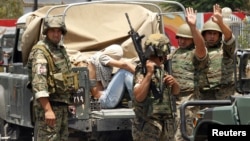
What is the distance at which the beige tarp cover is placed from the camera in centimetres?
988

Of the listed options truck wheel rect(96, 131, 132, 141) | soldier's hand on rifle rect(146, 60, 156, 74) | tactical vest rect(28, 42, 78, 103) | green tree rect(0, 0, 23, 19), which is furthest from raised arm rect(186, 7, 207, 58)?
green tree rect(0, 0, 23, 19)

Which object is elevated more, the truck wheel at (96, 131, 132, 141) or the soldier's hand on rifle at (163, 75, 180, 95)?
the soldier's hand on rifle at (163, 75, 180, 95)

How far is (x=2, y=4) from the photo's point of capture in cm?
4675

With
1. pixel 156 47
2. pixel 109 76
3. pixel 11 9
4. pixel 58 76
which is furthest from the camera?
pixel 11 9

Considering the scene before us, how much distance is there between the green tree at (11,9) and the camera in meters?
45.5

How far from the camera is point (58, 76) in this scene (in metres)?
8.04

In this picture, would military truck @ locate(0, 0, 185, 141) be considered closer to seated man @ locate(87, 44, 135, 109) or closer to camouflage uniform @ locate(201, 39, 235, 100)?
seated man @ locate(87, 44, 135, 109)

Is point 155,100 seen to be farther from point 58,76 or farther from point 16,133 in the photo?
point 16,133

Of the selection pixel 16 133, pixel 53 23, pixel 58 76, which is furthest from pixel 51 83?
pixel 16 133

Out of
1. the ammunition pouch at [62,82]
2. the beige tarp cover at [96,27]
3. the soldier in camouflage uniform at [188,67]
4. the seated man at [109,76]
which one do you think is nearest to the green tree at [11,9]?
the beige tarp cover at [96,27]

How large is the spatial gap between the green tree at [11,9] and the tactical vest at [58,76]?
37.7 m

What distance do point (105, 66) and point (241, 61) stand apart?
3142mm

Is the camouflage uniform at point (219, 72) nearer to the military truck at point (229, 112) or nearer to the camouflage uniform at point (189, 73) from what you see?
the camouflage uniform at point (189, 73)

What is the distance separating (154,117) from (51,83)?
1.29 meters
